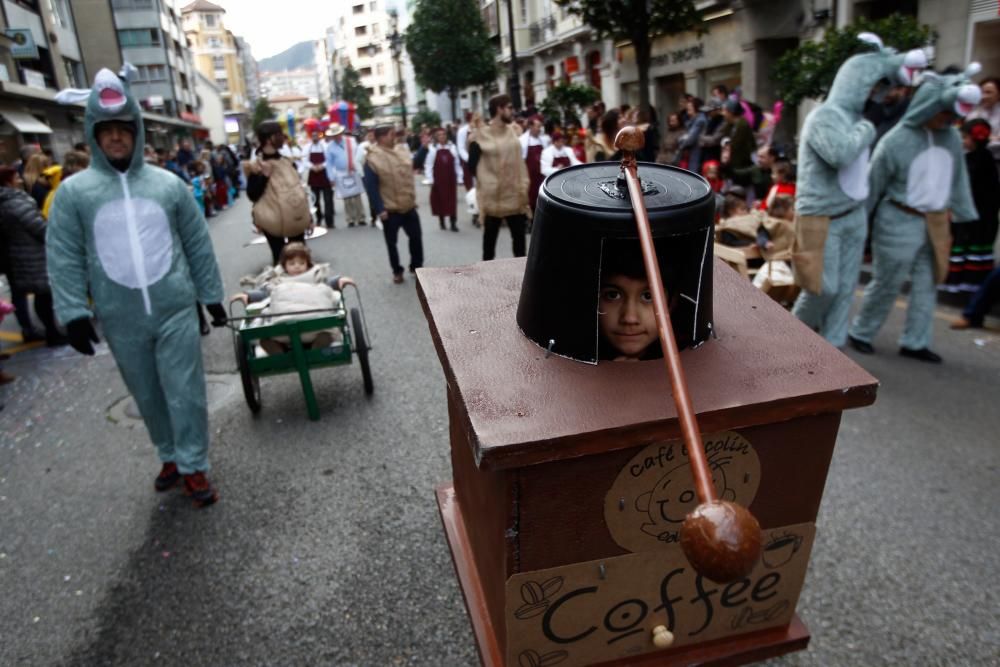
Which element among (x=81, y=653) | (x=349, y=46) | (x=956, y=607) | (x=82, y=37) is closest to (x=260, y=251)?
(x=81, y=653)

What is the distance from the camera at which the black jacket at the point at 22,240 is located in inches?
229

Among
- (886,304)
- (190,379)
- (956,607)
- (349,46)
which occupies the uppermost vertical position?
(349,46)

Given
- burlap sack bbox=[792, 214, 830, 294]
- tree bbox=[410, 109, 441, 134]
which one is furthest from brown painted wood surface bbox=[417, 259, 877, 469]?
tree bbox=[410, 109, 441, 134]

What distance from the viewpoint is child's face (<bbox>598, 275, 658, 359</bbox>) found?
4.42ft

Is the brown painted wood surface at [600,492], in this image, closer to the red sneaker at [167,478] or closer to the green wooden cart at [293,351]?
the red sneaker at [167,478]

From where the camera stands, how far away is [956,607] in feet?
7.90

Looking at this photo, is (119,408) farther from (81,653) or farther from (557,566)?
(557,566)

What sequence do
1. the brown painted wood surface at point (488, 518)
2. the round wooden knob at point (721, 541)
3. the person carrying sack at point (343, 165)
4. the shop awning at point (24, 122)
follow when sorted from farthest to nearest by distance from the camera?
the shop awning at point (24, 122)
the person carrying sack at point (343, 165)
the brown painted wood surface at point (488, 518)
the round wooden knob at point (721, 541)

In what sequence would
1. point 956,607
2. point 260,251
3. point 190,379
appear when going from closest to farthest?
point 956,607, point 190,379, point 260,251

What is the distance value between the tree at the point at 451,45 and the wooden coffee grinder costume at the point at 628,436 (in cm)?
3386

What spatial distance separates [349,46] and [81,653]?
112 m

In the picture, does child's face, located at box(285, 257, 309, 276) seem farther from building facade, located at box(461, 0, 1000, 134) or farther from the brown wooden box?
building facade, located at box(461, 0, 1000, 134)

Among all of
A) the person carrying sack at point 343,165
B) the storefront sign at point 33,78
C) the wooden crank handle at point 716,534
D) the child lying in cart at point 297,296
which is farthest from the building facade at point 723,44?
the storefront sign at point 33,78

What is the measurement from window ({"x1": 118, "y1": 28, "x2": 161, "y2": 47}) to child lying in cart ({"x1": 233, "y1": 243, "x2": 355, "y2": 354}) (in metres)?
54.1
